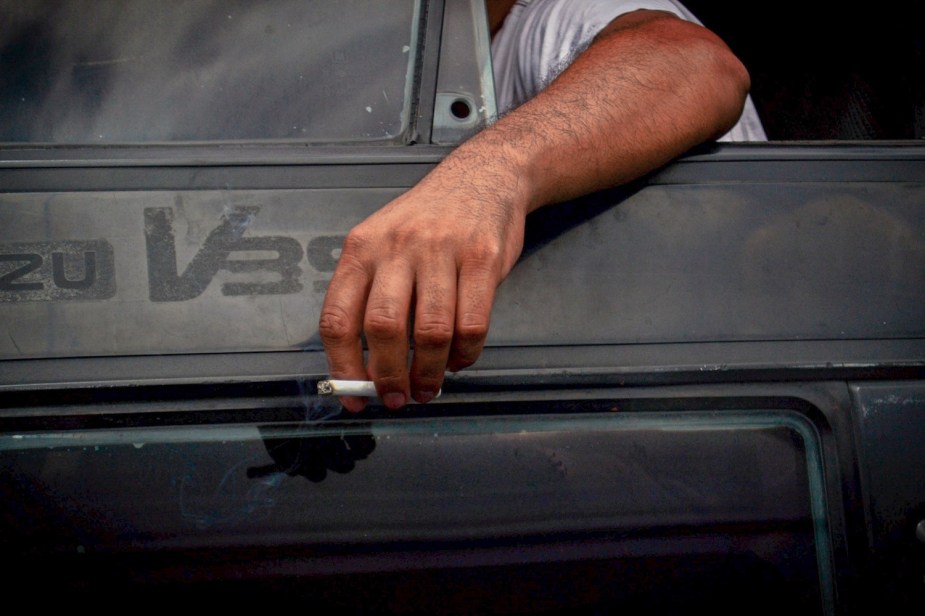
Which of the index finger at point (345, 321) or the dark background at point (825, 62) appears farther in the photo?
the dark background at point (825, 62)

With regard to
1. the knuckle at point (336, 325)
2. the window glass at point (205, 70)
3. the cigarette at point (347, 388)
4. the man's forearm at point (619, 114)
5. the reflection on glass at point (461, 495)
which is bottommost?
the reflection on glass at point (461, 495)

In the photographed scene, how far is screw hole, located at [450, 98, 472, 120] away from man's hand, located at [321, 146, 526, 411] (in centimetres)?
22

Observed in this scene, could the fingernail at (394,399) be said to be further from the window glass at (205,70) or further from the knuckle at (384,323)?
the window glass at (205,70)

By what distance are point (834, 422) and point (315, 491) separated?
0.67m

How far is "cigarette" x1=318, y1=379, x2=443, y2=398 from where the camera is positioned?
0.84 metres

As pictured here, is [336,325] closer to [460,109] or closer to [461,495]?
[461,495]

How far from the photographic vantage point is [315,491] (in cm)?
89

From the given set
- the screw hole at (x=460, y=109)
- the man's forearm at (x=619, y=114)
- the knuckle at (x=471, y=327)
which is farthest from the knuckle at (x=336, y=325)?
the screw hole at (x=460, y=109)

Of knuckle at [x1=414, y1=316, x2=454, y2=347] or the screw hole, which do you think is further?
the screw hole

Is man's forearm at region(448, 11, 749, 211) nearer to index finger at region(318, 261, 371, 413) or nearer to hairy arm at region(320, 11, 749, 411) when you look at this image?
hairy arm at region(320, 11, 749, 411)

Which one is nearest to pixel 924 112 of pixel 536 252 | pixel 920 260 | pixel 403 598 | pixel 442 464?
pixel 920 260

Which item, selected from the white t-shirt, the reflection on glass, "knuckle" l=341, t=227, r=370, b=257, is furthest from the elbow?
"knuckle" l=341, t=227, r=370, b=257

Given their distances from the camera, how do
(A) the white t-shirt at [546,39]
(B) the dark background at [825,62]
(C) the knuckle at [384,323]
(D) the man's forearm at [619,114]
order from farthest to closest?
(B) the dark background at [825,62]
(A) the white t-shirt at [546,39]
(D) the man's forearm at [619,114]
(C) the knuckle at [384,323]

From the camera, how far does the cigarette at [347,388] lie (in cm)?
84
